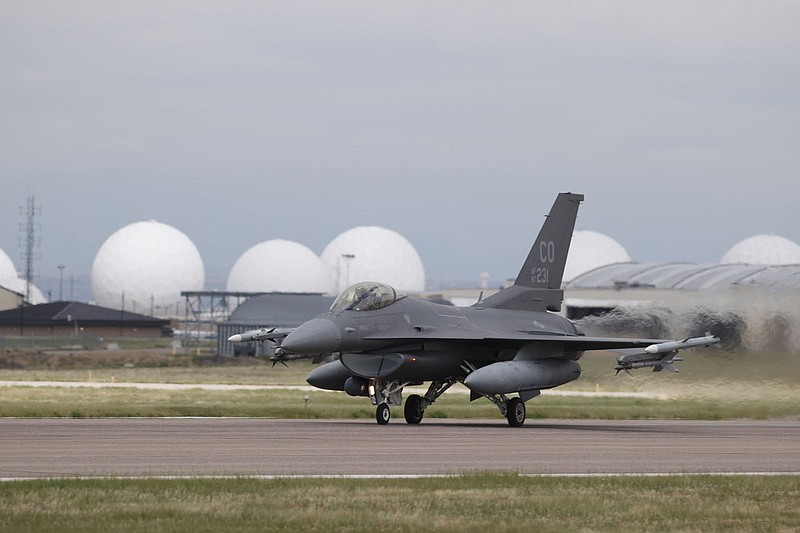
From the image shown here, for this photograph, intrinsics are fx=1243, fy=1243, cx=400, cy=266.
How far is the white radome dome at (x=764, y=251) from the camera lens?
11619 cm

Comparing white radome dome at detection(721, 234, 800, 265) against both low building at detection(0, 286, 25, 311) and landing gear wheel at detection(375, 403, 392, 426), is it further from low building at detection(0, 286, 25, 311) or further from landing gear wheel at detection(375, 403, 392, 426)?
landing gear wheel at detection(375, 403, 392, 426)

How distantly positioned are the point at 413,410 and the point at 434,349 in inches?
62.0

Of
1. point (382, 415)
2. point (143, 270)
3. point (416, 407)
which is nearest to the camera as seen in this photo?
point (382, 415)

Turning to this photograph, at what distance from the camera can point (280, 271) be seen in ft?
414

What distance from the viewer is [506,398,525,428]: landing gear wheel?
29.9 meters

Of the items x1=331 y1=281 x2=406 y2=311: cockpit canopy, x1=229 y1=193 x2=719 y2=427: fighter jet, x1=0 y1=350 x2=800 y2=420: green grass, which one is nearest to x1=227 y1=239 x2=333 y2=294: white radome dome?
x1=0 y1=350 x2=800 y2=420: green grass

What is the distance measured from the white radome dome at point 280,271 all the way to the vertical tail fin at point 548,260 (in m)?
91.4

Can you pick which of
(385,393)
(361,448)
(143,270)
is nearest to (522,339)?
(385,393)

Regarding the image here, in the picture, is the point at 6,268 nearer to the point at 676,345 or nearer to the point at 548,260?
the point at 548,260

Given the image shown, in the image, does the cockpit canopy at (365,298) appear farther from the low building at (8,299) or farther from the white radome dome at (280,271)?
the low building at (8,299)

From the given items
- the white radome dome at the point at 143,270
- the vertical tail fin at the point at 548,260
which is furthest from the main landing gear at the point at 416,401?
the white radome dome at the point at 143,270

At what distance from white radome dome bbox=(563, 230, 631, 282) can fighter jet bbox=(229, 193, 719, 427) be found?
80350 mm

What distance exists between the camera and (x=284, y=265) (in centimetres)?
12675

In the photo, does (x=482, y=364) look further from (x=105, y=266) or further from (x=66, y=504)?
(x=105, y=266)
